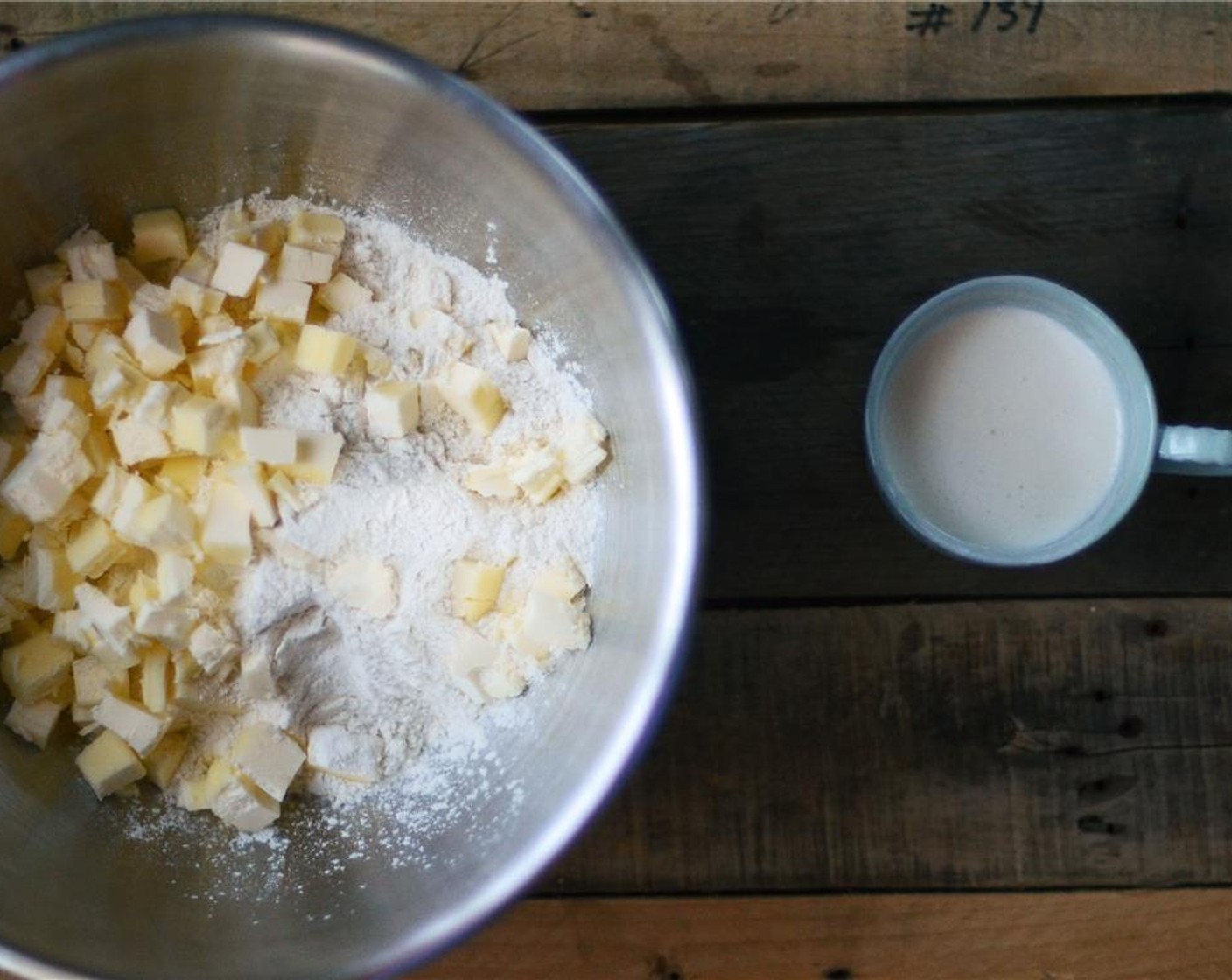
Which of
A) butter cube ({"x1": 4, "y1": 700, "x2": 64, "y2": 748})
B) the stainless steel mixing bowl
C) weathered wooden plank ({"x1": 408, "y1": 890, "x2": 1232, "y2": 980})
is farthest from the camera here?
weathered wooden plank ({"x1": 408, "y1": 890, "x2": 1232, "y2": 980})

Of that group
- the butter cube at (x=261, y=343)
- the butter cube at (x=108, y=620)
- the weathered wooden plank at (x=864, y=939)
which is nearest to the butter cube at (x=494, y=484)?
the butter cube at (x=261, y=343)

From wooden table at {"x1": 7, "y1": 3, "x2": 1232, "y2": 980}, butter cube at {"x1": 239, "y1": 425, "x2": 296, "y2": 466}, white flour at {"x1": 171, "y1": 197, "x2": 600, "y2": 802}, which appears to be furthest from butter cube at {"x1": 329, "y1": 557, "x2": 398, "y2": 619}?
wooden table at {"x1": 7, "y1": 3, "x2": 1232, "y2": 980}

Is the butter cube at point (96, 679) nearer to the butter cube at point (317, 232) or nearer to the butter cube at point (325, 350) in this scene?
the butter cube at point (325, 350)

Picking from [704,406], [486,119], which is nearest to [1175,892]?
[704,406]

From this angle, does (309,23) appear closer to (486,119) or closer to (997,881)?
(486,119)

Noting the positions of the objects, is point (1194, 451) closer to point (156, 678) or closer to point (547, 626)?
point (547, 626)

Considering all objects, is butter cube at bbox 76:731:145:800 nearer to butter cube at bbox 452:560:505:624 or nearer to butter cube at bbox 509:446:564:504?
butter cube at bbox 452:560:505:624

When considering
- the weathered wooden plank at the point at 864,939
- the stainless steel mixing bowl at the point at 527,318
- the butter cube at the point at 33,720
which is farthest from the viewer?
the weathered wooden plank at the point at 864,939
